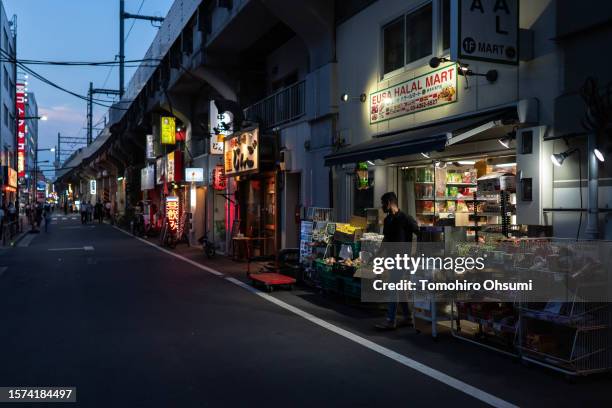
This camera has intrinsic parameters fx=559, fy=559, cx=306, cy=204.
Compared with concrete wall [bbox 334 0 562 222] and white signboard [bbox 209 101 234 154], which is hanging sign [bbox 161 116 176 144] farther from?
concrete wall [bbox 334 0 562 222]

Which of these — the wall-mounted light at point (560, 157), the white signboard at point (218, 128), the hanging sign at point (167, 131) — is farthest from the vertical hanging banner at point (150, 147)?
the wall-mounted light at point (560, 157)

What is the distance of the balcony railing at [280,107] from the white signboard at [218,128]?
2.65ft

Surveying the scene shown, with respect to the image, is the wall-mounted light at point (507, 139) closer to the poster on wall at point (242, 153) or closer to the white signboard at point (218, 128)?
the poster on wall at point (242, 153)

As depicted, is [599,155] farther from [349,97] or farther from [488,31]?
[349,97]

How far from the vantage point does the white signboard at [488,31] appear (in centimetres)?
814

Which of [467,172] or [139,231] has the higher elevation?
Answer: [467,172]

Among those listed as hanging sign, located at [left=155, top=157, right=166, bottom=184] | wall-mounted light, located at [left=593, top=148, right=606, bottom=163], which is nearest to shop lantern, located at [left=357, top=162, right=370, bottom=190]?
wall-mounted light, located at [left=593, top=148, right=606, bottom=163]

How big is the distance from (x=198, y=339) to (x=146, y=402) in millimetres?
2504

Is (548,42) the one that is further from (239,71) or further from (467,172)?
(239,71)

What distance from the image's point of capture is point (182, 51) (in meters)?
22.8

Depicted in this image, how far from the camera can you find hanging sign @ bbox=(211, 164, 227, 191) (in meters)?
21.4

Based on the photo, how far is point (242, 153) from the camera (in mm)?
18141

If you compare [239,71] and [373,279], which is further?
[239,71]

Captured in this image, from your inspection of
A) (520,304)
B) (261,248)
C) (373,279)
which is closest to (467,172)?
(373,279)
